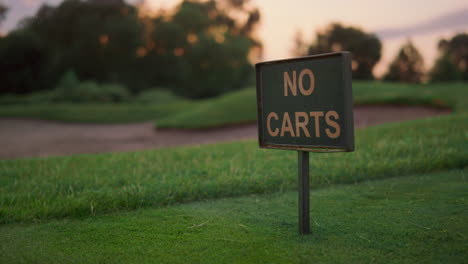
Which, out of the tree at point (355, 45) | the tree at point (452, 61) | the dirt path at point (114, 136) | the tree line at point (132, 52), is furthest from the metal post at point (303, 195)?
the tree at point (355, 45)

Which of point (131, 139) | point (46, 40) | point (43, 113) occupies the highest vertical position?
point (46, 40)

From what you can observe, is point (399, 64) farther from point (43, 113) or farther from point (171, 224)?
point (171, 224)

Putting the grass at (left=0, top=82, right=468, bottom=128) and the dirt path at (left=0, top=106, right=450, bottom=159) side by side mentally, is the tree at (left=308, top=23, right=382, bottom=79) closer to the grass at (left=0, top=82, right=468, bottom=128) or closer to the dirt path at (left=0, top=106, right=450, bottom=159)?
the grass at (left=0, top=82, right=468, bottom=128)

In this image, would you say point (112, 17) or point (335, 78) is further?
point (112, 17)

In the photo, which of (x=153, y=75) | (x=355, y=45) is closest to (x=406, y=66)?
(x=355, y=45)

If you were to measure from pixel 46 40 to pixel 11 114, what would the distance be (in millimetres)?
27873

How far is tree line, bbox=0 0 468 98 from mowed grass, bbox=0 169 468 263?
3756 cm

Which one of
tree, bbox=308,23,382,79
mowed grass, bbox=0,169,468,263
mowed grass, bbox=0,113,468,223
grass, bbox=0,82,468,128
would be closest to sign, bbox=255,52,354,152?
mowed grass, bbox=0,169,468,263

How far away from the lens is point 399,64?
47.6 metres

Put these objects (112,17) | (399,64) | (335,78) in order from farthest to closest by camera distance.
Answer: (399,64) < (112,17) < (335,78)

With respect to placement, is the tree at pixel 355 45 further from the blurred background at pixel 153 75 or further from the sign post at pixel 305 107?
the sign post at pixel 305 107

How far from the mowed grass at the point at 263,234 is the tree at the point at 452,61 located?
4163 cm

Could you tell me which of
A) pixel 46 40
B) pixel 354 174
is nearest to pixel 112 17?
pixel 46 40

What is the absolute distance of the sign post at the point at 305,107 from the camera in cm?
224
